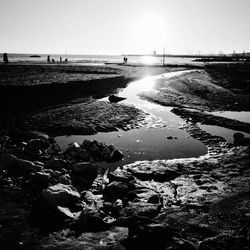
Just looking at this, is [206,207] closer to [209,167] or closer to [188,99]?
[209,167]

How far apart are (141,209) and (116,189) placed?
1.02m

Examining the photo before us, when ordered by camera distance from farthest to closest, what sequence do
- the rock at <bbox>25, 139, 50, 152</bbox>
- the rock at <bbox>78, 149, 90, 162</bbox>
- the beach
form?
the rock at <bbox>25, 139, 50, 152</bbox>, the rock at <bbox>78, 149, 90, 162</bbox>, the beach

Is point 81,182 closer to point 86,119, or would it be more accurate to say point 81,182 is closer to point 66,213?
point 66,213

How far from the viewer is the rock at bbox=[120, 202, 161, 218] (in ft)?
15.9

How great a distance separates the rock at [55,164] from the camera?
6.94 metres

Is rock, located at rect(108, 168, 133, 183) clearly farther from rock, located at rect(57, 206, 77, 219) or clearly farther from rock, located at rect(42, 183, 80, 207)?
rock, located at rect(57, 206, 77, 219)

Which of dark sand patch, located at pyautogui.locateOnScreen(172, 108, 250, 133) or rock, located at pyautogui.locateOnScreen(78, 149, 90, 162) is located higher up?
dark sand patch, located at pyautogui.locateOnScreen(172, 108, 250, 133)

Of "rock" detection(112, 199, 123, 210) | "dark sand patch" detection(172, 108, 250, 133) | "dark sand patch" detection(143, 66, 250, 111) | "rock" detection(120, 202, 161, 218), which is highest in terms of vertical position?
"dark sand patch" detection(143, 66, 250, 111)

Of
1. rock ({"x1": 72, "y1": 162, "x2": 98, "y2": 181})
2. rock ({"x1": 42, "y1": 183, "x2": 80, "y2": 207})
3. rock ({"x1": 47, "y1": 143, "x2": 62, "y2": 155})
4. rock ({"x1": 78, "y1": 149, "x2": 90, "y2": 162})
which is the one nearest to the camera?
rock ({"x1": 42, "y1": 183, "x2": 80, "y2": 207})

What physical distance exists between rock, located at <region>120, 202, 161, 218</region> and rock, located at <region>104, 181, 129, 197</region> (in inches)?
24.3

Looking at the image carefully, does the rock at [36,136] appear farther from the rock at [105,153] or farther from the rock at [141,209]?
the rock at [141,209]

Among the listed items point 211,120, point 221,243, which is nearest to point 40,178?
point 221,243

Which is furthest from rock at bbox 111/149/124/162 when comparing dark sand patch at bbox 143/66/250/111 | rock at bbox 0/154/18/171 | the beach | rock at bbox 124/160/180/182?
dark sand patch at bbox 143/66/250/111

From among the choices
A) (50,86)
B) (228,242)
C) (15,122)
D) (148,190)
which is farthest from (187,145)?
(50,86)
